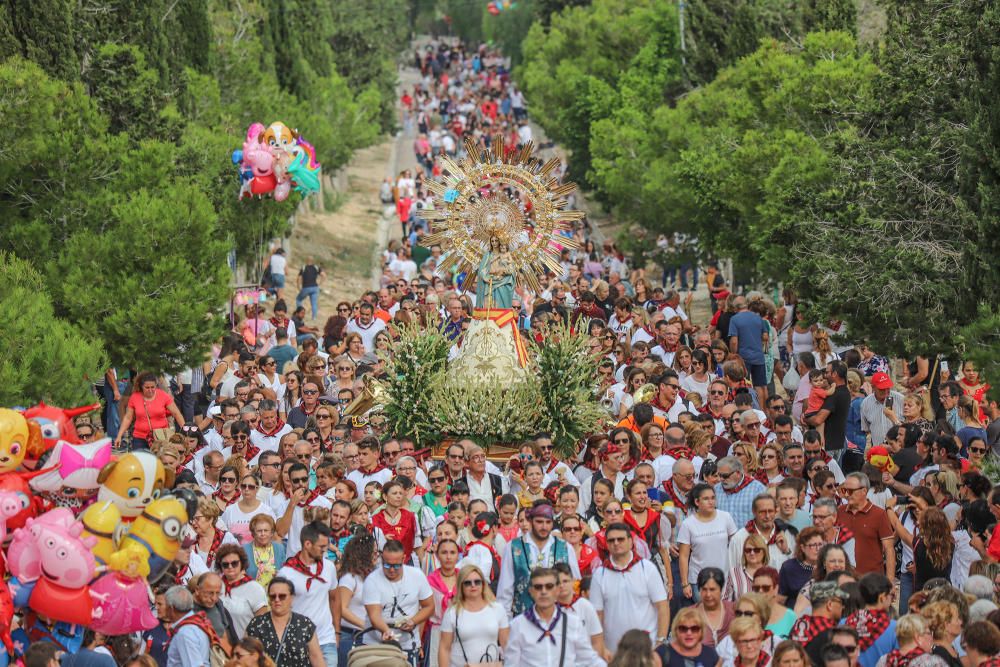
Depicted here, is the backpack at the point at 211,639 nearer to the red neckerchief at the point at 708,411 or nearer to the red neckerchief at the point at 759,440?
the red neckerchief at the point at 759,440

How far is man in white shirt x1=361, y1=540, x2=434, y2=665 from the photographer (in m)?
12.4

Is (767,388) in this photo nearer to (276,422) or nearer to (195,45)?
(276,422)

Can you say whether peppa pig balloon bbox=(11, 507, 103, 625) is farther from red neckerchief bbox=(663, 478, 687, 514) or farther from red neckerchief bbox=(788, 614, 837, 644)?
red neckerchief bbox=(663, 478, 687, 514)

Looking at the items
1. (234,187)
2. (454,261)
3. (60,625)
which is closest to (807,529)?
(60,625)

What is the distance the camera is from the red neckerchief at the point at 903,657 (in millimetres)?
10609

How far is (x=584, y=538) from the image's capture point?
13.4 m

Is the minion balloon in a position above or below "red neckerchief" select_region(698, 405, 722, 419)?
above

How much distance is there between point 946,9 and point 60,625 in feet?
38.9

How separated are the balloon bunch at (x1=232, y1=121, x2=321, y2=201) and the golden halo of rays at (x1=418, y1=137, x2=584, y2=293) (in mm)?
8157

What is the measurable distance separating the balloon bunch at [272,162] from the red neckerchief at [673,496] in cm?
1456

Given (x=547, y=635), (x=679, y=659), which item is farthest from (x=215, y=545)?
(x=679, y=659)

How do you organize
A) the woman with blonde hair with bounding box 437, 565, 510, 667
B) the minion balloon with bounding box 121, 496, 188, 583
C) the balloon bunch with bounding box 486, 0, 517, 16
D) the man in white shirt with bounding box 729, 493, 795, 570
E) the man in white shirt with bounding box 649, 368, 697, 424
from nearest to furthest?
the woman with blonde hair with bounding box 437, 565, 510, 667 → the minion balloon with bounding box 121, 496, 188, 583 → the man in white shirt with bounding box 729, 493, 795, 570 → the man in white shirt with bounding box 649, 368, 697, 424 → the balloon bunch with bounding box 486, 0, 517, 16

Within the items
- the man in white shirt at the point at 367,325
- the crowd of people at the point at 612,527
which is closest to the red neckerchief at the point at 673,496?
the crowd of people at the point at 612,527

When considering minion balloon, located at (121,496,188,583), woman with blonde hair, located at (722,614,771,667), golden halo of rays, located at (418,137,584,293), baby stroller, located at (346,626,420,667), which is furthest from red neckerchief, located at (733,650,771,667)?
golden halo of rays, located at (418,137,584,293)
